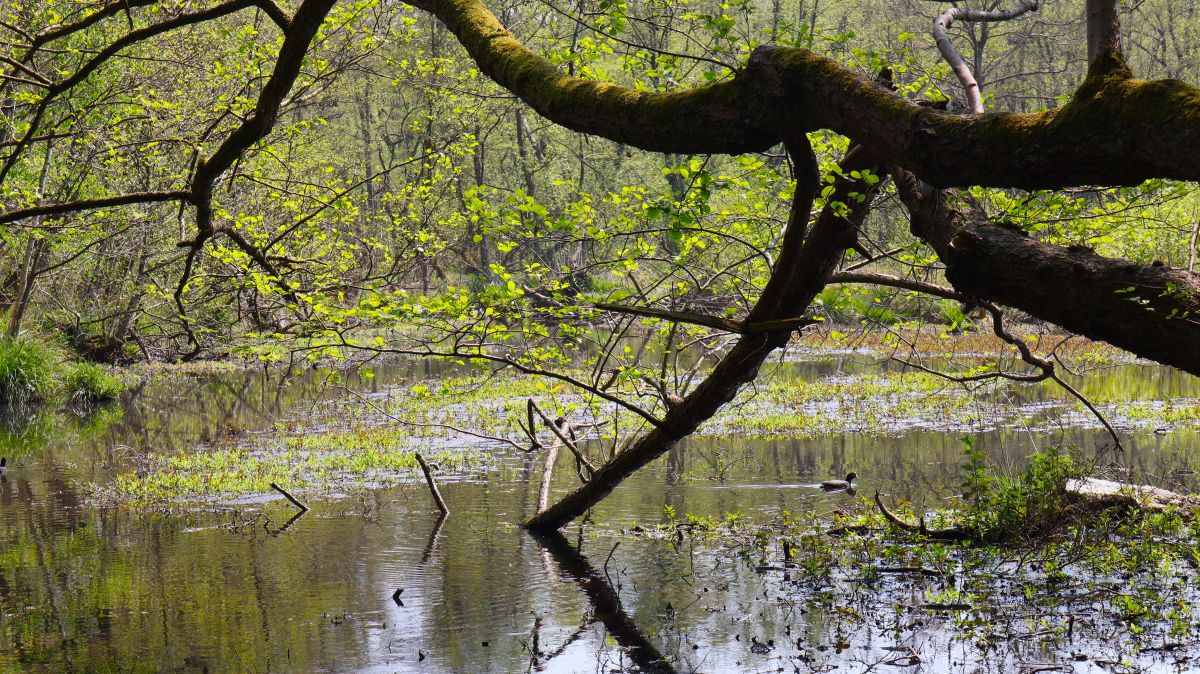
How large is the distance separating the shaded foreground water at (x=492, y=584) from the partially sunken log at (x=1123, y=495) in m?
2.08

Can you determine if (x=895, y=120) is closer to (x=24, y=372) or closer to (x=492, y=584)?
(x=492, y=584)

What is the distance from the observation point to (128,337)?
29.8 meters

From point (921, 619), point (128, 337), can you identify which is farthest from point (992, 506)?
point (128, 337)

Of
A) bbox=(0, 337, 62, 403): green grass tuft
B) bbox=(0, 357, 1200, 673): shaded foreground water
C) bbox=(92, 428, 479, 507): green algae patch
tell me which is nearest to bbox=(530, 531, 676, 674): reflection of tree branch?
bbox=(0, 357, 1200, 673): shaded foreground water

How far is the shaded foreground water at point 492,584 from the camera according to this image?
7348 mm

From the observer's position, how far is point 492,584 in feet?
30.6

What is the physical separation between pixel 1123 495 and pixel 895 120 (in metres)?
7.97

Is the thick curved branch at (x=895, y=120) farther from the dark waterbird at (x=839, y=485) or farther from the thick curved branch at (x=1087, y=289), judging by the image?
the dark waterbird at (x=839, y=485)

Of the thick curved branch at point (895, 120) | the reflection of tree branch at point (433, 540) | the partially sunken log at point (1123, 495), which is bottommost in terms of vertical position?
the reflection of tree branch at point (433, 540)

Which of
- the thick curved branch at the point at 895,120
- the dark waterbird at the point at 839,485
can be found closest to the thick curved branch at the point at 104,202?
the thick curved branch at the point at 895,120

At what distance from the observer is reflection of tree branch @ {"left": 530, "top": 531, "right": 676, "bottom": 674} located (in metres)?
7.38

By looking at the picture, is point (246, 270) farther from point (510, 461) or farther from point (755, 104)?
point (510, 461)

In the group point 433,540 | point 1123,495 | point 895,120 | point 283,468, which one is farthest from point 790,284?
point 283,468

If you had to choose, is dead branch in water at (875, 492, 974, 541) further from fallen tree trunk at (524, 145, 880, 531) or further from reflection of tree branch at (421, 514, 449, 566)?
reflection of tree branch at (421, 514, 449, 566)
